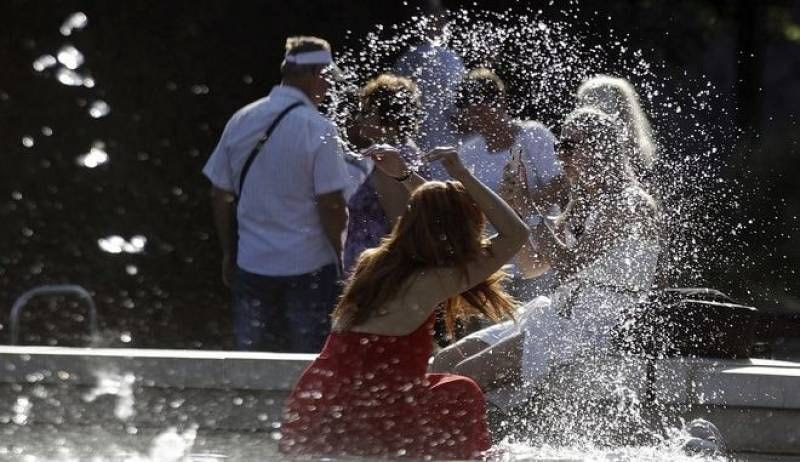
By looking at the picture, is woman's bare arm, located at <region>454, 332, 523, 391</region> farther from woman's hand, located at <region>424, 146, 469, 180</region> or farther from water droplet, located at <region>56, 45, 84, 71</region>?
water droplet, located at <region>56, 45, 84, 71</region>

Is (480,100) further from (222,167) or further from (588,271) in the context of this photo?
(222,167)

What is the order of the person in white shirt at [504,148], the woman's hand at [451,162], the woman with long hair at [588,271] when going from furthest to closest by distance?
the person in white shirt at [504,148], the woman with long hair at [588,271], the woman's hand at [451,162]

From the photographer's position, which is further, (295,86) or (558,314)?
(295,86)

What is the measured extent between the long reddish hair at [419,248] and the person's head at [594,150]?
0.71 metres

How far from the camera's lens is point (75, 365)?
13.9ft

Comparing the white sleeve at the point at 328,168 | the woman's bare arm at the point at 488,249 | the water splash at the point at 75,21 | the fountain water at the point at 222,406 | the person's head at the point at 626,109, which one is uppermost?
the water splash at the point at 75,21

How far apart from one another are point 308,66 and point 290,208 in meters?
0.48

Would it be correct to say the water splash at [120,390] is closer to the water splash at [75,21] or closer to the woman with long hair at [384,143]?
the woman with long hair at [384,143]

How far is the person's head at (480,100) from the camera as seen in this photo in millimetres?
4672

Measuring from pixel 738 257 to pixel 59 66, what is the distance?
3.81 m

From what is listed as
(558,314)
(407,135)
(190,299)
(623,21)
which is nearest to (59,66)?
(190,299)

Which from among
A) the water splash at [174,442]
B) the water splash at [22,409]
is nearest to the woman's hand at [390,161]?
the water splash at [174,442]

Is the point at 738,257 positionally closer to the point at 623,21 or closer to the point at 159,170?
the point at 623,21

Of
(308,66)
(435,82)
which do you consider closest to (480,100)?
(435,82)
